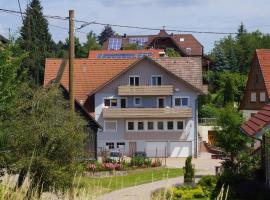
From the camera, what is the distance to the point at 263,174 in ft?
93.7

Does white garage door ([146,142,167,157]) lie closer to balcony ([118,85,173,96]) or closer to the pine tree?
balcony ([118,85,173,96])

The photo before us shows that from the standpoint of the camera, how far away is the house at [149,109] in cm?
6369

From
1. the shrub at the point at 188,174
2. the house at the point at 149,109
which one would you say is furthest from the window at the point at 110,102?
the shrub at the point at 188,174

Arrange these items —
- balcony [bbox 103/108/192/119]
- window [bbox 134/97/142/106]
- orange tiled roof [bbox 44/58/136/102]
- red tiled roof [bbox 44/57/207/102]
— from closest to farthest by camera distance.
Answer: balcony [bbox 103/108/192/119] → window [bbox 134/97/142/106] → red tiled roof [bbox 44/57/207/102] → orange tiled roof [bbox 44/58/136/102]

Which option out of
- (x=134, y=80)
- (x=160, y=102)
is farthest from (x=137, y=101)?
(x=160, y=102)

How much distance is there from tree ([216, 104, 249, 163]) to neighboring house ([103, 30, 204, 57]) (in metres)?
79.9

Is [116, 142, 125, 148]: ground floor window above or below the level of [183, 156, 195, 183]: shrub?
above

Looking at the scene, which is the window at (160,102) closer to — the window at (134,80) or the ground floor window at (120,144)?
the window at (134,80)

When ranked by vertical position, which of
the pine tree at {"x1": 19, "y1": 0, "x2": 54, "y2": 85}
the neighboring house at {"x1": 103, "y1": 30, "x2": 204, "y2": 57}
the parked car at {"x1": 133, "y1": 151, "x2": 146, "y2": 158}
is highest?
the neighboring house at {"x1": 103, "y1": 30, "x2": 204, "y2": 57}

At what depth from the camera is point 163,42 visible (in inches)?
4656

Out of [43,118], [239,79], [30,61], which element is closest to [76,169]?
[43,118]

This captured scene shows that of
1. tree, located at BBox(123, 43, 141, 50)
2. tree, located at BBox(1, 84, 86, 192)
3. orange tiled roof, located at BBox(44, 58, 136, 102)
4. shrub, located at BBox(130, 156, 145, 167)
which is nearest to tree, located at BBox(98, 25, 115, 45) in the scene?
tree, located at BBox(123, 43, 141, 50)

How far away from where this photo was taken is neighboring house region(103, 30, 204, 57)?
385 feet

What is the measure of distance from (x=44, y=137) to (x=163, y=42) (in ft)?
324
